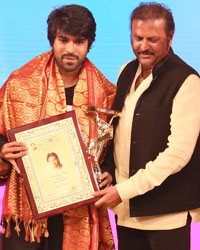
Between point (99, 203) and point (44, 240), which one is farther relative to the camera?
point (44, 240)

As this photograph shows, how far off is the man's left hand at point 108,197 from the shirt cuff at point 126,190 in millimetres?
19

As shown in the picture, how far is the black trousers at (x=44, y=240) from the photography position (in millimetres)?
2092

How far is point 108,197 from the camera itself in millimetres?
1992

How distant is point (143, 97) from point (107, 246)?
685mm

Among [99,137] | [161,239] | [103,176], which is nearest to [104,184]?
[103,176]

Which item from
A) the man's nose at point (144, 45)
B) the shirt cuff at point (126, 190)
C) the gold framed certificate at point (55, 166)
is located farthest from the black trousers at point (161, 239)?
the man's nose at point (144, 45)

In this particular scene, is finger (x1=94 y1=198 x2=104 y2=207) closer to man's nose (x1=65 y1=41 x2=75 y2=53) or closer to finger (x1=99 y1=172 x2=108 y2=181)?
finger (x1=99 y1=172 x2=108 y2=181)

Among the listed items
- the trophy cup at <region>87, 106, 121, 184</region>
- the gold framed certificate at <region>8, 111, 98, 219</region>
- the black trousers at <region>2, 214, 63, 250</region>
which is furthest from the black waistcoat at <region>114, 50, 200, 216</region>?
the black trousers at <region>2, 214, 63, 250</region>

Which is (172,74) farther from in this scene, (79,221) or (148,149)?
(79,221)

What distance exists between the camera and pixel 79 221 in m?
2.12

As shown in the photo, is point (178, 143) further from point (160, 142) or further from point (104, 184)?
point (104, 184)

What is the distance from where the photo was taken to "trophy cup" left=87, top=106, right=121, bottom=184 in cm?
202

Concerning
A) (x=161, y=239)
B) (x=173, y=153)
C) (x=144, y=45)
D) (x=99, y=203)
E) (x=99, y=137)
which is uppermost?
(x=144, y=45)

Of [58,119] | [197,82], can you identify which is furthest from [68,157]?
[197,82]
